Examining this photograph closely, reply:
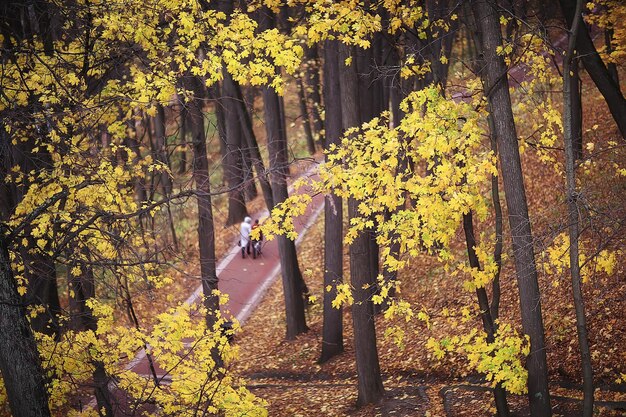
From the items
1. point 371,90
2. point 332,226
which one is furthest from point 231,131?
point 332,226

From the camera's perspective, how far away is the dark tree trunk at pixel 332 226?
13812mm

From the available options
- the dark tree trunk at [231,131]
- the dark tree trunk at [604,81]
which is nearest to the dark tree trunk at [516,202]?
the dark tree trunk at [604,81]

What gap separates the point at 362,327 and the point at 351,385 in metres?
2.34

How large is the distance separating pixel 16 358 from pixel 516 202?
684 centimetres

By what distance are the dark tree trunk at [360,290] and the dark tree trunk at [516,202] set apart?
272cm

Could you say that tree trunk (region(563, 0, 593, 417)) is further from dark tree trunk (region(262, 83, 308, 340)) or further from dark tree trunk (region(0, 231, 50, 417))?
dark tree trunk (region(262, 83, 308, 340))

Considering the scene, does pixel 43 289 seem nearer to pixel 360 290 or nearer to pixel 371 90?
pixel 360 290

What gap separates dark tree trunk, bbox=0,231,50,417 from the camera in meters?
6.86

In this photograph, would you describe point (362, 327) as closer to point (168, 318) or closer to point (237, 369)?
point (168, 318)

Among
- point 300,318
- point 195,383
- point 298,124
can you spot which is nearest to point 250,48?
point 195,383

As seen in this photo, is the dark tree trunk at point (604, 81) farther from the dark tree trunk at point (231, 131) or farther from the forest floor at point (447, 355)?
the dark tree trunk at point (231, 131)

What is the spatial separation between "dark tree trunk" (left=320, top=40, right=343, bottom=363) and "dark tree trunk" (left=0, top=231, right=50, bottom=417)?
6775mm

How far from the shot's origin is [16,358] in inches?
272

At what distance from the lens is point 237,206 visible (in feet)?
86.9
